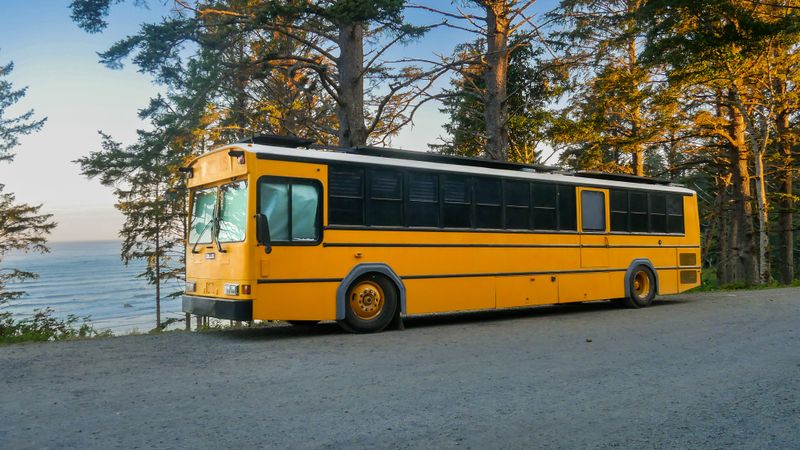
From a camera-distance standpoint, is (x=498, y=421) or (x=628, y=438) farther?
(x=498, y=421)

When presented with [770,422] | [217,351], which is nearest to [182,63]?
[217,351]

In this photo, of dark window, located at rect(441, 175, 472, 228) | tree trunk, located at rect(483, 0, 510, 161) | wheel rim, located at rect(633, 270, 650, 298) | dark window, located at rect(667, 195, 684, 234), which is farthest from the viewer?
tree trunk, located at rect(483, 0, 510, 161)

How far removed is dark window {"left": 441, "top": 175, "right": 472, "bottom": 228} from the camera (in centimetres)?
1267

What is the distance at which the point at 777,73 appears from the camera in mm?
23156

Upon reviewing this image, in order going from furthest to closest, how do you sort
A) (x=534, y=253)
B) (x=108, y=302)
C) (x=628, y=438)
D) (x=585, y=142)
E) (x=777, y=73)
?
(x=108, y=302) < (x=585, y=142) < (x=777, y=73) < (x=534, y=253) < (x=628, y=438)

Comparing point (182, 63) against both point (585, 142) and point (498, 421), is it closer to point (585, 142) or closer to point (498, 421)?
point (498, 421)

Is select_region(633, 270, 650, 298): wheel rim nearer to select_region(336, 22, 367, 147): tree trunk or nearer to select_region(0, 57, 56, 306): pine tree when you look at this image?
select_region(336, 22, 367, 147): tree trunk

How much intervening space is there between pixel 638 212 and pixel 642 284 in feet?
5.84

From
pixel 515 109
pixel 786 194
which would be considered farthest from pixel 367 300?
pixel 786 194

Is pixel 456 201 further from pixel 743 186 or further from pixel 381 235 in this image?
pixel 743 186

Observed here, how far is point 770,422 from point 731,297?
14433 millimetres

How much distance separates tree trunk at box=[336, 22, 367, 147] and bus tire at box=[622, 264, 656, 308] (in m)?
7.33

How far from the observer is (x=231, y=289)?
1033 cm

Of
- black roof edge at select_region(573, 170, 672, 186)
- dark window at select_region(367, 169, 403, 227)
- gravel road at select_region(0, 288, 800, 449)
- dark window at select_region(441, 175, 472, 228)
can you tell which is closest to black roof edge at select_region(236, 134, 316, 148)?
dark window at select_region(367, 169, 403, 227)
